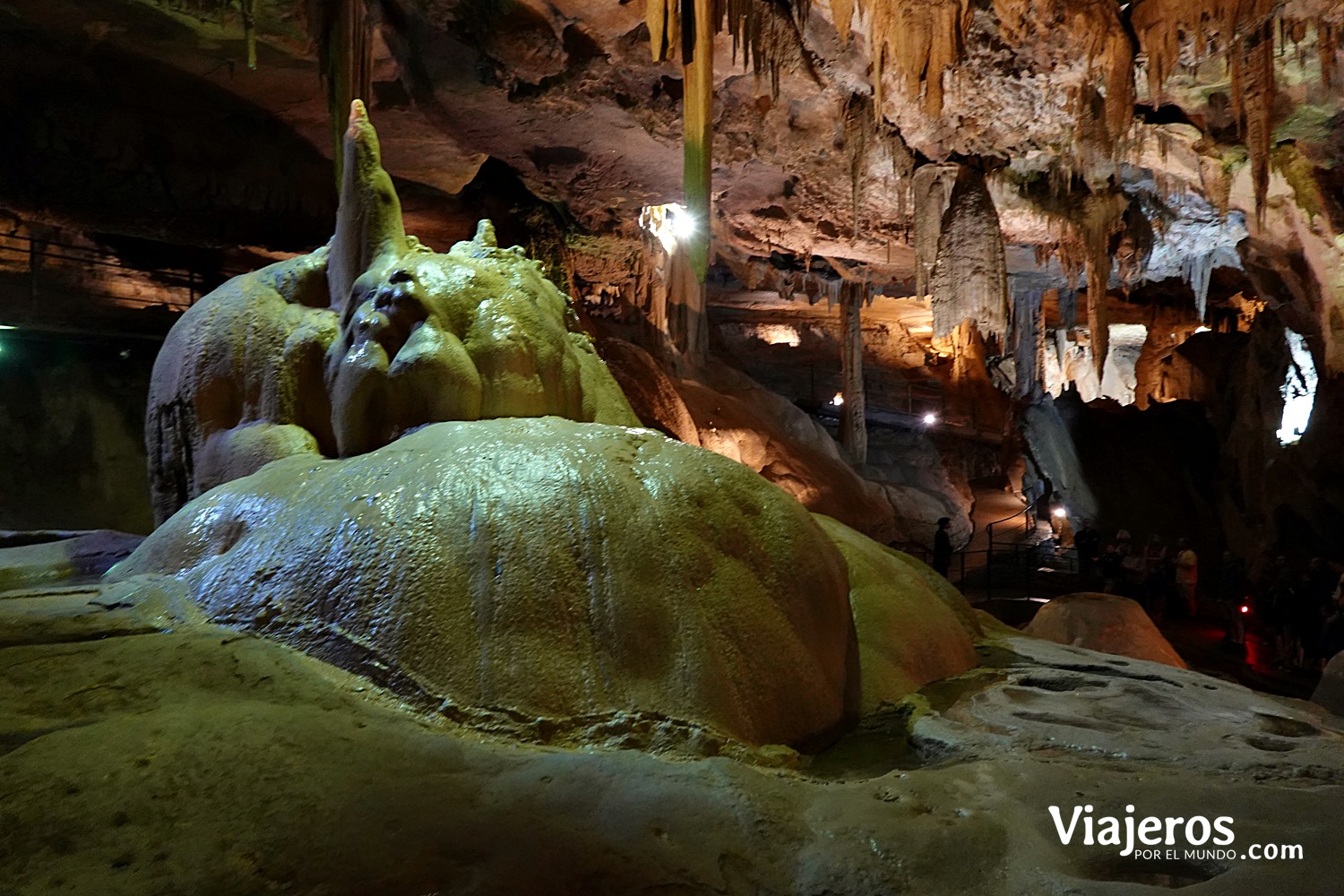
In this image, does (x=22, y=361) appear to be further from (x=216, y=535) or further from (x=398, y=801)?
(x=398, y=801)

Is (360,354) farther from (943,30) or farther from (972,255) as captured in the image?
(972,255)

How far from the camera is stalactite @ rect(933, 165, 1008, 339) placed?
9.70 meters


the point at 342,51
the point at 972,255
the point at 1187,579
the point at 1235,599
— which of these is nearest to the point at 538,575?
the point at 342,51

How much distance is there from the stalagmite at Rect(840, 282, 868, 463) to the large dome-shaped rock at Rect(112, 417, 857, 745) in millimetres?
12139

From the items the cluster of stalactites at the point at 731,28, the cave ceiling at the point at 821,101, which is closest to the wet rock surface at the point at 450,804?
the cluster of stalactites at the point at 731,28

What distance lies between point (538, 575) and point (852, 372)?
46.5 ft

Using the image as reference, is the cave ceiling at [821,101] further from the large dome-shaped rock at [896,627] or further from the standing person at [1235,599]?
the large dome-shaped rock at [896,627]

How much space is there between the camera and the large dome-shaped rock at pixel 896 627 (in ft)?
15.2

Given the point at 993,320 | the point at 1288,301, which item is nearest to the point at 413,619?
the point at 993,320

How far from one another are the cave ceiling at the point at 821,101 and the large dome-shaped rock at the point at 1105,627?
4171 millimetres

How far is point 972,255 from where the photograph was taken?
9750mm

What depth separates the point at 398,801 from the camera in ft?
7.73

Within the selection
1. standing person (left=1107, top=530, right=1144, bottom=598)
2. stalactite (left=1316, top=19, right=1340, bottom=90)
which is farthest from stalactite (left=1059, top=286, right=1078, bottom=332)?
stalactite (left=1316, top=19, right=1340, bottom=90)

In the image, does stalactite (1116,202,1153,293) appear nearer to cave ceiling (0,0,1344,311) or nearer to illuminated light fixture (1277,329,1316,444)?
cave ceiling (0,0,1344,311)
